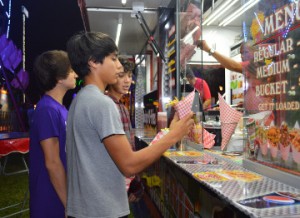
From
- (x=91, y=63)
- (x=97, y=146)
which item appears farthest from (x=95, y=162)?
(x=91, y=63)

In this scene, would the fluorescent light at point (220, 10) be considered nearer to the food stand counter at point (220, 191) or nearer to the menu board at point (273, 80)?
the food stand counter at point (220, 191)

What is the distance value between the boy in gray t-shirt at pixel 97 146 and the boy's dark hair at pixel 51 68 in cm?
56

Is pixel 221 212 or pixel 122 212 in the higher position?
pixel 122 212

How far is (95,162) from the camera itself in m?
1.33

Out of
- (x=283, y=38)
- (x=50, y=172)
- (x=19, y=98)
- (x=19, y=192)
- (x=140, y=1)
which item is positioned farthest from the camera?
(x=19, y=98)

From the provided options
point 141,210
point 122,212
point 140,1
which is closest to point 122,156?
point 122,212

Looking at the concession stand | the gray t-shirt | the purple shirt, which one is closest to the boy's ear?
the gray t-shirt

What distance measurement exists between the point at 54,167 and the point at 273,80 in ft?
4.11

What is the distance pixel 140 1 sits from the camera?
6.84 m

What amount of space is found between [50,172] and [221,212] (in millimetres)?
935

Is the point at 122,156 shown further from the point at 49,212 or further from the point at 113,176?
the point at 49,212

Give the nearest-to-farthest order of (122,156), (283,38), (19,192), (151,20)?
(122,156) → (283,38) → (19,192) → (151,20)

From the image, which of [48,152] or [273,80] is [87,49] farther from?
[273,80]

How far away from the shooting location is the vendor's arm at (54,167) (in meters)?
1.71
